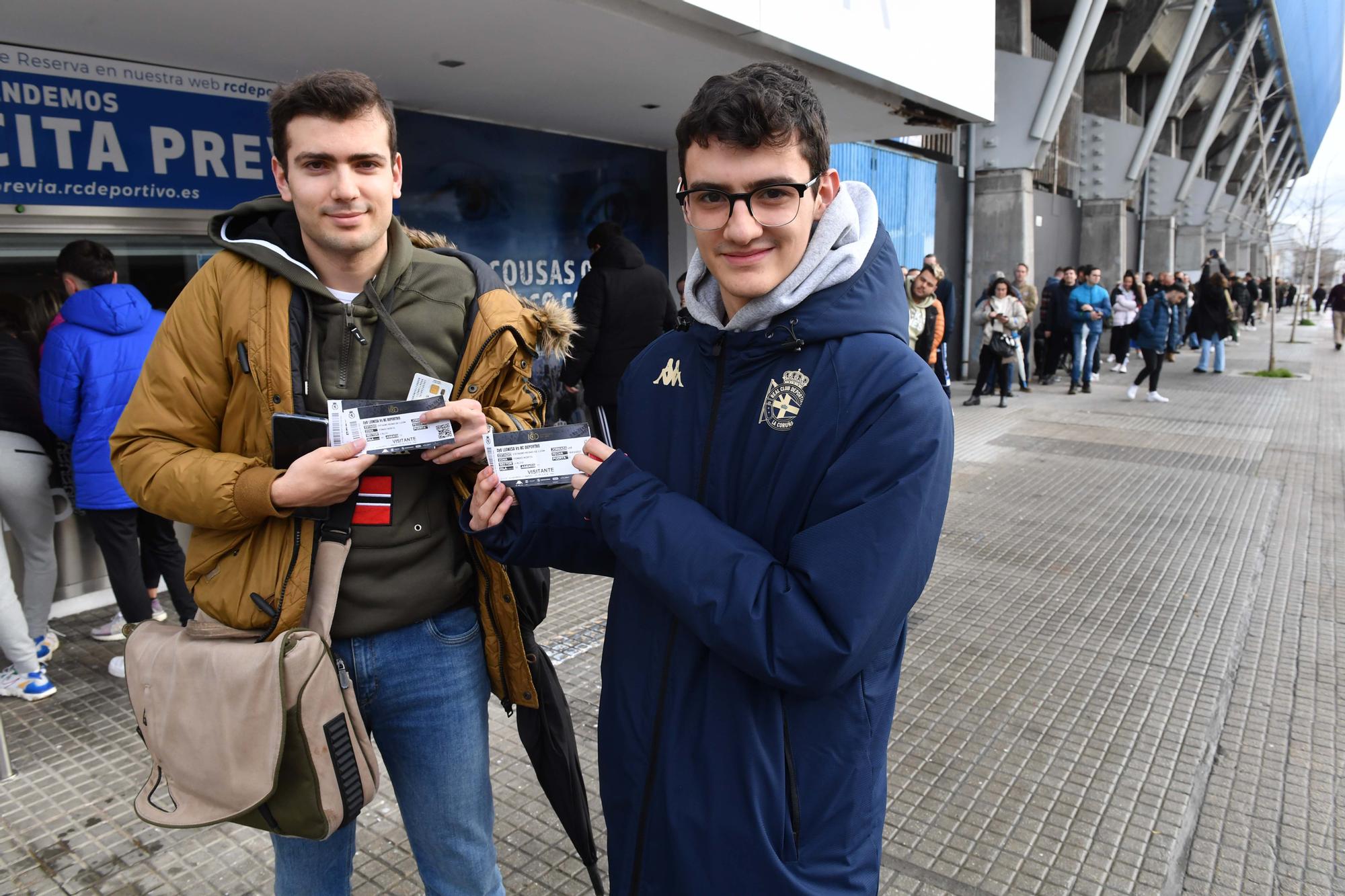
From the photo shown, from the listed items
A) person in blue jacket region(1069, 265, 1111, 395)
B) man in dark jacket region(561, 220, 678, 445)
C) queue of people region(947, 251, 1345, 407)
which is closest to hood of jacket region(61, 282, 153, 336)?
man in dark jacket region(561, 220, 678, 445)

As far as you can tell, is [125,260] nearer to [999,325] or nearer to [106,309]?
[106,309]

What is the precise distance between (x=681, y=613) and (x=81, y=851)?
275 cm

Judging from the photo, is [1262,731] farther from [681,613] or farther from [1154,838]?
[681,613]

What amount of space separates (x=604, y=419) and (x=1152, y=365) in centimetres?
1024

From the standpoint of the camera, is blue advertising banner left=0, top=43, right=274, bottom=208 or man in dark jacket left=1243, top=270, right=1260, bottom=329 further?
man in dark jacket left=1243, top=270, right=1260, bottom=329

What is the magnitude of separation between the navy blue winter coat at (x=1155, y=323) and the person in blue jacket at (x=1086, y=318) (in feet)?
3.71

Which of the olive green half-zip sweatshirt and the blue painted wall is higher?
the blue painted wall

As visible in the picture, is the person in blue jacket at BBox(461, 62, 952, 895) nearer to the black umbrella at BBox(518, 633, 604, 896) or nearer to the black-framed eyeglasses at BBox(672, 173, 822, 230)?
the black-framed eyeglasses at BBox(672, 173, 822, 230)

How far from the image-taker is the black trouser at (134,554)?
4.30 m

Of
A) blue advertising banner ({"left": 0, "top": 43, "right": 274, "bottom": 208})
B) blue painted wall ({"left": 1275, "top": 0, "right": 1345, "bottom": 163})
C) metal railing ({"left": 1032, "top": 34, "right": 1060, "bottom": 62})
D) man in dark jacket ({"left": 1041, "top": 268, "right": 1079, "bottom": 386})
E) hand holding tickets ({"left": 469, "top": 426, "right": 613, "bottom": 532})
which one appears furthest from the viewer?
blue painted wall ({"left": 1275, "top": 0, "right": 1345, "bottom": 163})

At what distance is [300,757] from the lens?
1.69 metres

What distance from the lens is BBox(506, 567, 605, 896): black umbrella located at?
2029 mm

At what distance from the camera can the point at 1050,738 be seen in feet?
12.7

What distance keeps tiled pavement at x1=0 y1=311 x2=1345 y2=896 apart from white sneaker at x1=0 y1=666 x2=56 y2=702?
68mm
